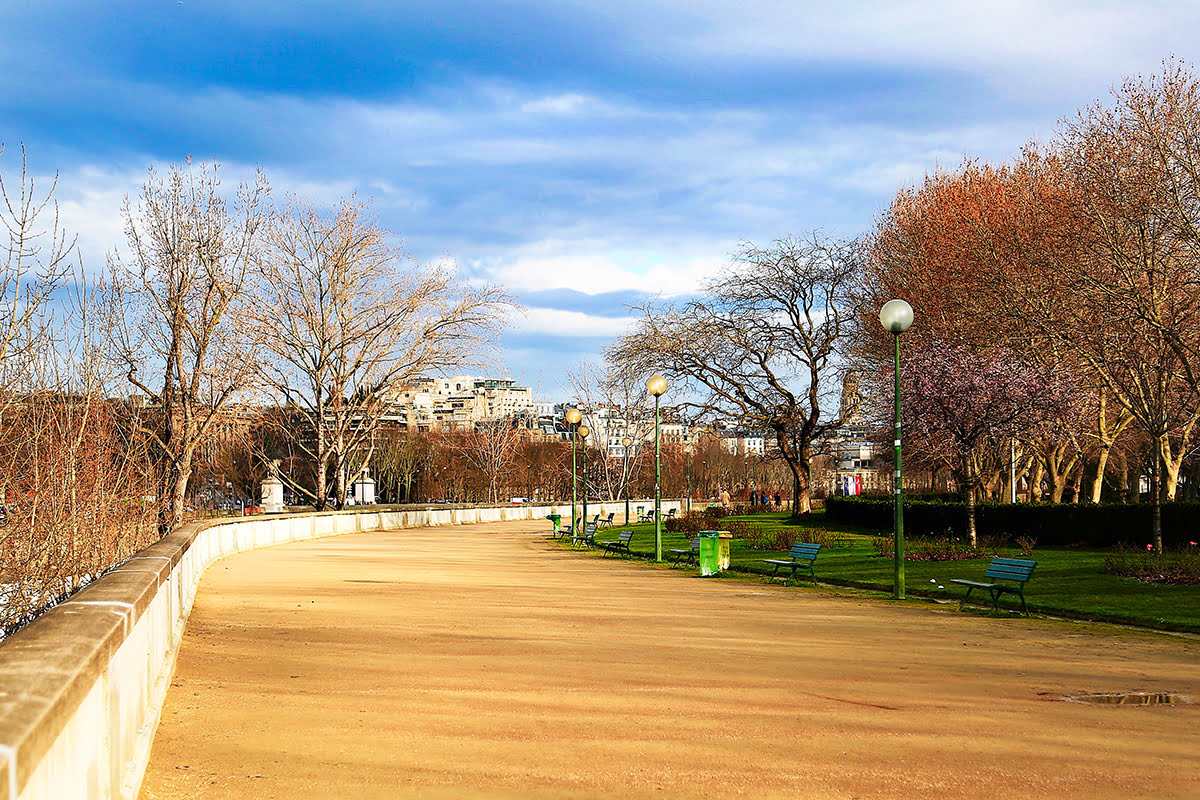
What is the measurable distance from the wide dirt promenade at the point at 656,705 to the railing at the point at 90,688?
457mm

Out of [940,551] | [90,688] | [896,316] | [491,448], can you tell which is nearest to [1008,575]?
[896,316]

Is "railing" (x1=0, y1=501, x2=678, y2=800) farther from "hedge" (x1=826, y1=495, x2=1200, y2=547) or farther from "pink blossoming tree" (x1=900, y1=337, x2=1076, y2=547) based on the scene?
"hedge" (x1=826, y1=495, x2=1200, y2=547)

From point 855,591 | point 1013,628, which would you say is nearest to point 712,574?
point 855,591

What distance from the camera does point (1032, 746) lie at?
7.55 metres

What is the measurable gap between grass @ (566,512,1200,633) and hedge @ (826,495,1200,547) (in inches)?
35.5

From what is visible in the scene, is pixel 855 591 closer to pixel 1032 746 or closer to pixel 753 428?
pixel 1032 746

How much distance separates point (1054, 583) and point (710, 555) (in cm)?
665

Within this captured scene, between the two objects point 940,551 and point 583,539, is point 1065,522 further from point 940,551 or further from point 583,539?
point 583,539

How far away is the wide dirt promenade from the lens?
6586 mm

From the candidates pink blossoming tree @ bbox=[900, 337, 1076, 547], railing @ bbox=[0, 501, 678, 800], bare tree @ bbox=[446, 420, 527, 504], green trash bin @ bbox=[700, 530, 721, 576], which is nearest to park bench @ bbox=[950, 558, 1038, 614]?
green trash bin @ bbox=[700, 530, 721, 576]

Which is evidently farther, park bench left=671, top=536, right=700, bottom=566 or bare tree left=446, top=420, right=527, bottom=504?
bare tree left=446, top=420, right=527, bottom=504

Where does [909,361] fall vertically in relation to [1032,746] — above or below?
above

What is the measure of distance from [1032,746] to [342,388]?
42.7 metres

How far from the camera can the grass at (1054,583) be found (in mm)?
→ 16016
